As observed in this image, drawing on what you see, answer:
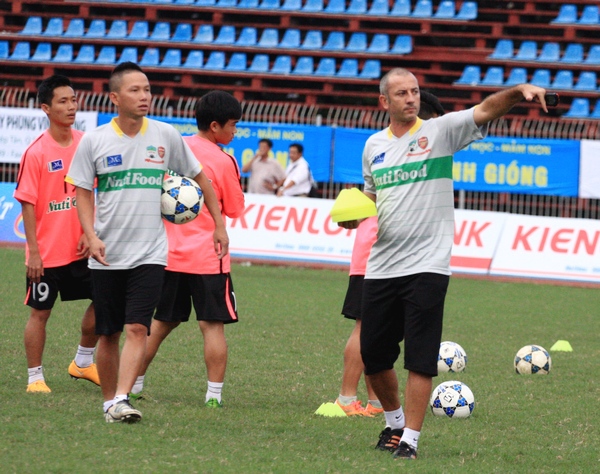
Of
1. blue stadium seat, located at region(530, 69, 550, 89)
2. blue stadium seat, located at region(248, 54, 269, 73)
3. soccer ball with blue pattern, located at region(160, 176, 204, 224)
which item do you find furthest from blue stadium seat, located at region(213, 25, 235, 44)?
soccer ball with blue pattern, located at region(160, 176, 204, 224)

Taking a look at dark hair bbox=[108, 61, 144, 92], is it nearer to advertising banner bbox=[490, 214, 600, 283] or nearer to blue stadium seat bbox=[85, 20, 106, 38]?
advertising banner bbox=[490, 214, 600, 283]

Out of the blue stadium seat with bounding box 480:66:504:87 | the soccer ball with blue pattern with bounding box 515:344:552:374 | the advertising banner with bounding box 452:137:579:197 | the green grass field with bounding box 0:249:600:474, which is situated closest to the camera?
the green grass field with bounding box 0:249:600:474

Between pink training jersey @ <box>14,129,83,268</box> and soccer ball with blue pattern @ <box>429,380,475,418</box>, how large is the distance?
271 centimetres

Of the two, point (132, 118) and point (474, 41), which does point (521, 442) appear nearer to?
point (132, 118)

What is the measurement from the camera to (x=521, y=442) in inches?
240

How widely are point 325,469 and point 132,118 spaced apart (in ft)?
7.87

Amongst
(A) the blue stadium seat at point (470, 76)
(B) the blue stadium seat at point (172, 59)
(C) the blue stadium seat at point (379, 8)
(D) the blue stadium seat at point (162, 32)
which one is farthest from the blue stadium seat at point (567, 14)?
(D) the blue stadium seat at point (162, 32)

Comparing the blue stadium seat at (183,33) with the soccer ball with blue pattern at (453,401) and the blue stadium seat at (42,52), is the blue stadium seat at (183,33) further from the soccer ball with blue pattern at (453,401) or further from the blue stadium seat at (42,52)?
the soccer ball with blue pattern at (453,401)

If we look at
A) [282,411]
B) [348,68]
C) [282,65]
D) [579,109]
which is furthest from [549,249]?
[282,411]

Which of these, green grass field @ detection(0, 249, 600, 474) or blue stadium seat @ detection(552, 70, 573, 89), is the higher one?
blue stadium seat @ detection(552, 70, 573, 89)

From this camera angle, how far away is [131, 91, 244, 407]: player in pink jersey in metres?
6.85

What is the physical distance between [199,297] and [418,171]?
1.98 m

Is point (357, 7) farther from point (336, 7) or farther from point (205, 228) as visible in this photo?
point (205, 228)

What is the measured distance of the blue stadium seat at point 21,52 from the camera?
2697 cm
